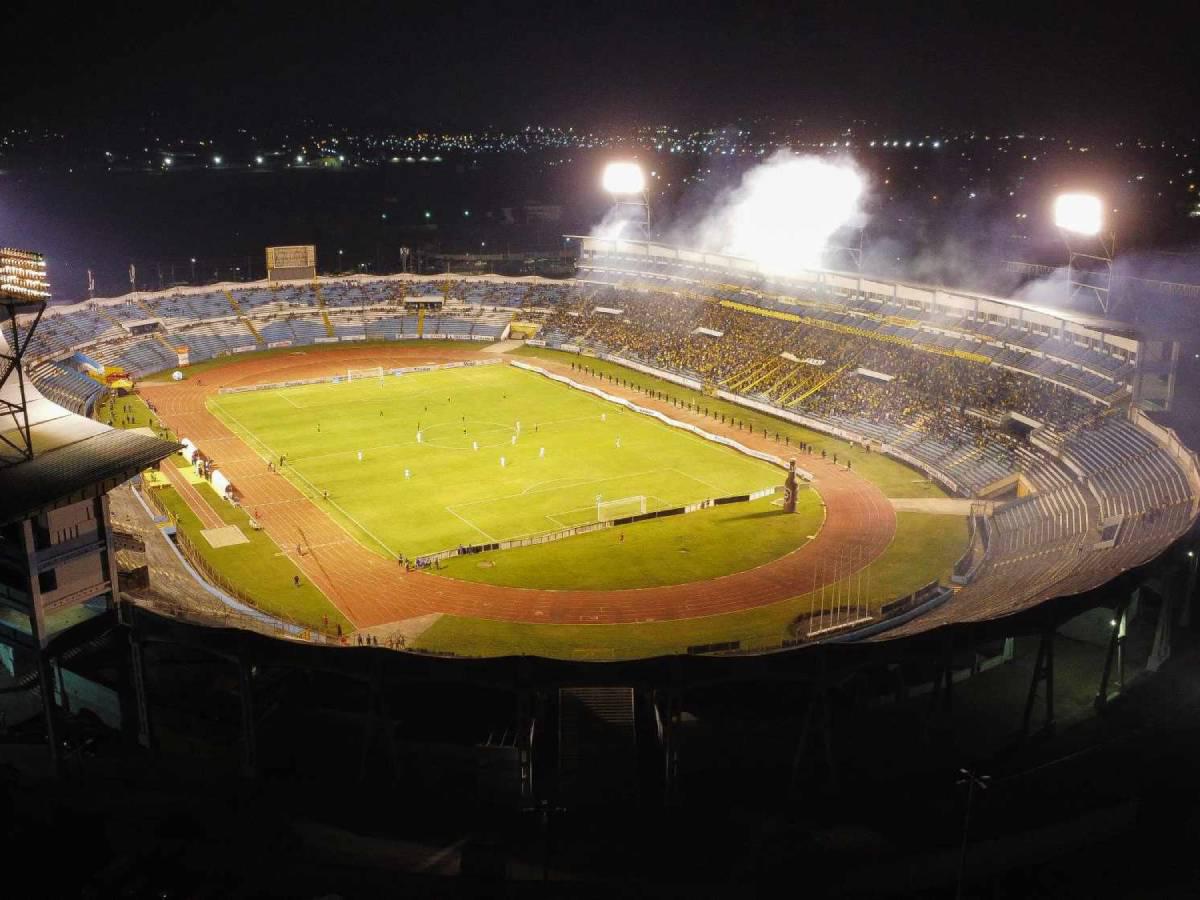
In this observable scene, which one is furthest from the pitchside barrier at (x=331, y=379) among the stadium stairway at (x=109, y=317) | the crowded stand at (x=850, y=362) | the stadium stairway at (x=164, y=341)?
the stadium stairway at (x=109, y=317)

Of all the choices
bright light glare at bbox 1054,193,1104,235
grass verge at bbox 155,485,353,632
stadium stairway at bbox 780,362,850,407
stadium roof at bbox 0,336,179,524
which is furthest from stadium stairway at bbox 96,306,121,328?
bright light glare at bbox 1054,193,1104,235

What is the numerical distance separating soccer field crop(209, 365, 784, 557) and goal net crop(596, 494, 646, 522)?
0.74ft

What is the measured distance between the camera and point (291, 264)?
386ft

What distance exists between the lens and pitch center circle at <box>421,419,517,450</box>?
75.2m

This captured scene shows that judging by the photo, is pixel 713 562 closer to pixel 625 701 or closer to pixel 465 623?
pixel 465 623

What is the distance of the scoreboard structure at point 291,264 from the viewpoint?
117 m

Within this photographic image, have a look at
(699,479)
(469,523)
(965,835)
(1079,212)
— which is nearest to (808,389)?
(699,479)

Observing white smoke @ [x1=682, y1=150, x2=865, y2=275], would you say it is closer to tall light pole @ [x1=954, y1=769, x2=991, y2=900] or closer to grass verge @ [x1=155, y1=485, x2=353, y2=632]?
grass verge @ [x1=155, y1=485, x2=353, y2=632]

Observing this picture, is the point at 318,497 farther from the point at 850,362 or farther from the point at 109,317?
the point at 109,317

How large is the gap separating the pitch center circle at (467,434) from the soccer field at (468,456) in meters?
0.14

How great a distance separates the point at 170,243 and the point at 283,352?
97758 mm

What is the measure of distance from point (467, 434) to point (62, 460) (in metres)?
39.2

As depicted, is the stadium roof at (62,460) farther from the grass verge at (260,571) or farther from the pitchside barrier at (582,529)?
the pitchside barrier at (582,529)

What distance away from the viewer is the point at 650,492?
214 feet
